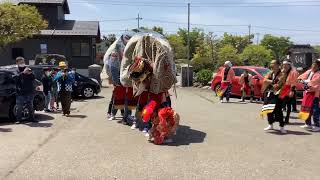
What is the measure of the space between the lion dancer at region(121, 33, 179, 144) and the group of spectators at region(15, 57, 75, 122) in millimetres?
2949

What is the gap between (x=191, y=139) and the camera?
1115 cm

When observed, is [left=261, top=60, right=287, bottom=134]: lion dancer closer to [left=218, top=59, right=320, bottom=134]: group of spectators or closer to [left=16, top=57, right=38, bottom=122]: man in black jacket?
[left=218, top=59, right=320, bottom=134]: group of spectators

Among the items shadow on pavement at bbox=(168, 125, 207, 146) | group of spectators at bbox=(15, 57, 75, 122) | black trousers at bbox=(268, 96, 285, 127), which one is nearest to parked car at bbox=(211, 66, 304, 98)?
group of spectators at bbox=(15, 57, 75, 122)

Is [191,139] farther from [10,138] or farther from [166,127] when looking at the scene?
[10,138]

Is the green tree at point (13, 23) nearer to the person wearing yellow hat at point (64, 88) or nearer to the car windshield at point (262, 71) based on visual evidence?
the car windshield at point (262, 71)

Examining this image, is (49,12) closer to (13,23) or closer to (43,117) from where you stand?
(13,23)

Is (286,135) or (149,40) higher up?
(149,40)

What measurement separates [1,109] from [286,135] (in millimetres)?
7156

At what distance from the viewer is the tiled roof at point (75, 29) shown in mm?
42781

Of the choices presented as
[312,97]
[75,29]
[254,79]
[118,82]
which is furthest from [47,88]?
[75,29]

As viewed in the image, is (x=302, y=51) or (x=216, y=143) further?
(x=302, y=51)

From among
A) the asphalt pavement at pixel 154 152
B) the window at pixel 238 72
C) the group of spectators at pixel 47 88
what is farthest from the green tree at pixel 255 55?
the asphalt pavement at pixel 154 152

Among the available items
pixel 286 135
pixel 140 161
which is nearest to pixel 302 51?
pixel 286 135

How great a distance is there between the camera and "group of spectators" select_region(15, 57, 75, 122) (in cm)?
1327
